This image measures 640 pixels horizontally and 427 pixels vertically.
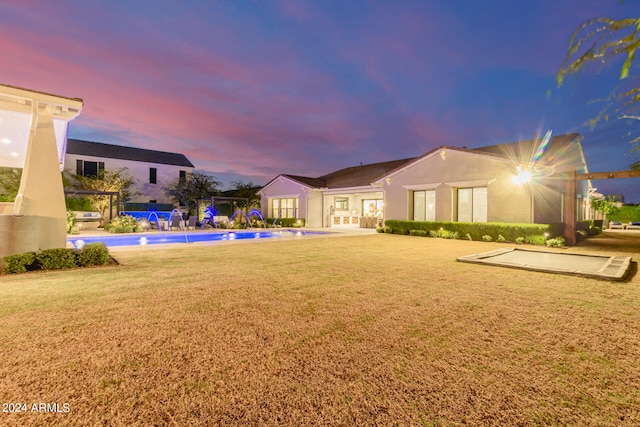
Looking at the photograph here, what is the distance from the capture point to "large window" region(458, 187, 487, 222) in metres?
15.5

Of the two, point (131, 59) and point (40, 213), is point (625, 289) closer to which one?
point (40, 213)

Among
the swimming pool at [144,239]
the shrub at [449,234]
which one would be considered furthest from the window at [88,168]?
the shrub at [449,234]

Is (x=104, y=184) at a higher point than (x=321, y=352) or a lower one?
higher

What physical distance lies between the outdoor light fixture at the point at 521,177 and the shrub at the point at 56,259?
56.6 feet

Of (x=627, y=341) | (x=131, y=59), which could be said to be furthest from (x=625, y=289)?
(x=131, y=59)

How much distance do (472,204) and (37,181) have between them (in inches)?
707

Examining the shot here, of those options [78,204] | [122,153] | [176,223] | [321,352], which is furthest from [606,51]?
[122,153]

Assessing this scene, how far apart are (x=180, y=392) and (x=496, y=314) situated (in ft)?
13.2

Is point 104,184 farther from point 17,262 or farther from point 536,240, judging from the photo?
point 536,240

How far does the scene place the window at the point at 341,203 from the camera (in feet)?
89.2

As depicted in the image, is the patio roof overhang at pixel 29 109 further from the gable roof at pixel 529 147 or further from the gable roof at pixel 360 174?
the gable roof at pixel 360 174

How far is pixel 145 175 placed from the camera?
107 feet

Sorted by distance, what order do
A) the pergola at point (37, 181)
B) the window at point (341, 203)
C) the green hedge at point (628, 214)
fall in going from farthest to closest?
the green hedge at point (628, 214), the window at point (341, 203), the pergola at point (37, 181)

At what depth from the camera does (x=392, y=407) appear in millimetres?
2035
